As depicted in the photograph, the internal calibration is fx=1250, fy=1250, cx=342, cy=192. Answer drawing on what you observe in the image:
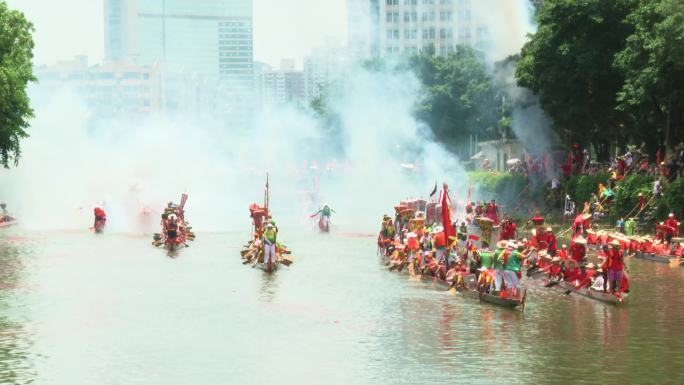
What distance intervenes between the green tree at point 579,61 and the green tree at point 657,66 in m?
2.56

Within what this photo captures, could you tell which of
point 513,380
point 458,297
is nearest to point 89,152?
point 458,297

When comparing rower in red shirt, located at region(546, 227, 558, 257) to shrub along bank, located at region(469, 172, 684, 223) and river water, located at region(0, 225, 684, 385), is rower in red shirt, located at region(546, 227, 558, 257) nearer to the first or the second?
river water, located at region(0, 225, 684, 385)

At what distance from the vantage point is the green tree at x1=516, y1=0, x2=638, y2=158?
8319cm

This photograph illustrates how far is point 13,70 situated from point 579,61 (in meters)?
37.6

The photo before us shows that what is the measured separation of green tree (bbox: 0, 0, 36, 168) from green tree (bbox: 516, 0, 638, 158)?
3566cm

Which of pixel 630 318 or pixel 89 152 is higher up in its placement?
pixel 89 152

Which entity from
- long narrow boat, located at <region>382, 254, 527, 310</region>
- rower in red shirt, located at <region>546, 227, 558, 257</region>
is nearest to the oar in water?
long narrow boat, located at <region>382, 254, 527, 310</region>

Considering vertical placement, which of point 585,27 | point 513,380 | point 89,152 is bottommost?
point 513,380

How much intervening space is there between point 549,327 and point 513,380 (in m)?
8.99

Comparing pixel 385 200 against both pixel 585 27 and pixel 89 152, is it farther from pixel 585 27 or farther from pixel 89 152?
pixel 585 27

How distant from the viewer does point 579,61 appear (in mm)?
83312

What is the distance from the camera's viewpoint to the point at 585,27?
8456 cm

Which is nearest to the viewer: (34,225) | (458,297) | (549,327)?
(549,327)

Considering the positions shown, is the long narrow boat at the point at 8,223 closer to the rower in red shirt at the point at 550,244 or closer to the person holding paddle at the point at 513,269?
the rower in red shirt at the point at 550,244
